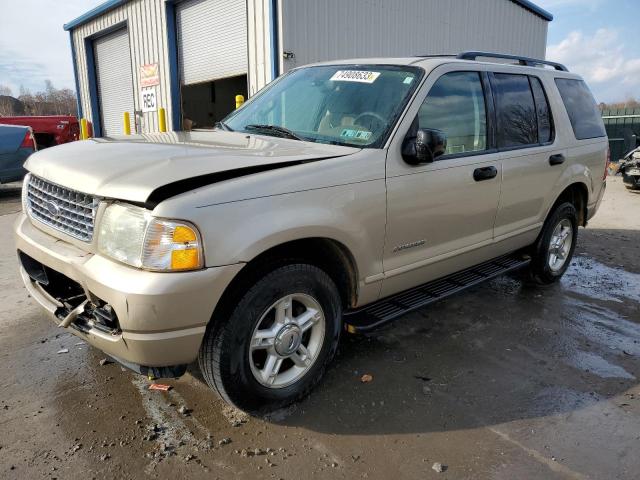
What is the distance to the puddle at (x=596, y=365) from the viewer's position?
3.34 metres

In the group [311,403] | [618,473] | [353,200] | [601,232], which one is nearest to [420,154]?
[353,200]

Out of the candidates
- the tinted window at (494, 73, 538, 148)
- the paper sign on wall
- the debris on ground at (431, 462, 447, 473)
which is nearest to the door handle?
the tinted window at (494, 73, 538, 148)

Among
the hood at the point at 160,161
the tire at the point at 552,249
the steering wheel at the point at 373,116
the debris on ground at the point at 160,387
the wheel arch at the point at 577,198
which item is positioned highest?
the steering wheel at the point at 373,116

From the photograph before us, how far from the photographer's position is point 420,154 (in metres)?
3.02

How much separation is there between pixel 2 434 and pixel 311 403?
5.32 ft

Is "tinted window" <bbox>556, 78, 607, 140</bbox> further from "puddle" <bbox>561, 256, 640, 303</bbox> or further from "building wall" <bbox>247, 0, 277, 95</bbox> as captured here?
"building wall" <bbox>247, 0, 277, 95</bbox>

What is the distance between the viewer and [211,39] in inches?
447

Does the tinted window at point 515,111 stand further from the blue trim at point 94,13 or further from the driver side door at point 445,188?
the blue trim at point 94,13

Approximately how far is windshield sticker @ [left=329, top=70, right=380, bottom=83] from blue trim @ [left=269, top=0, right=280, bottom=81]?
19.9ft

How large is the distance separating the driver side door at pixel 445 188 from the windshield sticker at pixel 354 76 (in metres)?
0.38

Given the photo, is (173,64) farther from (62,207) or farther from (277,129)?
(62,207)

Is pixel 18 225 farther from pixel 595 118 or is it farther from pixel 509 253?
pixel 595 118

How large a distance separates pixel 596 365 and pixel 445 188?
162 cm

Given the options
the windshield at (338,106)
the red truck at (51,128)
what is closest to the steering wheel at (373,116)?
the windshield at (338,106)
